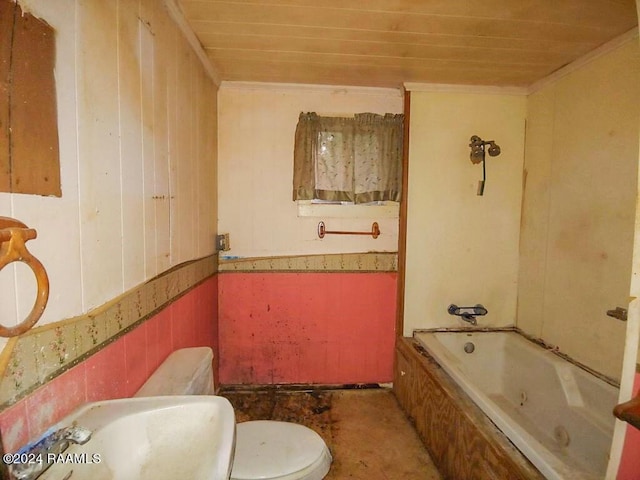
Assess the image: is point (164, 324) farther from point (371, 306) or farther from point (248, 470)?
point (371, 306)

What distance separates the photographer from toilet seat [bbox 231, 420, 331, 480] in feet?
3.76

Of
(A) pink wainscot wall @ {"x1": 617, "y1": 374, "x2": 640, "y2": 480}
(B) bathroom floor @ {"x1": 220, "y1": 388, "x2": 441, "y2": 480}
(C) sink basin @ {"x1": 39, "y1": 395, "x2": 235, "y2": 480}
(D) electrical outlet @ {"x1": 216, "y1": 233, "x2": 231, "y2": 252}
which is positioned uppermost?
(D) electrical outlet @ {"x1": 216, "y1": 233, "x2": 231, "y2": 252}

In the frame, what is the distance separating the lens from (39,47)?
71 cm

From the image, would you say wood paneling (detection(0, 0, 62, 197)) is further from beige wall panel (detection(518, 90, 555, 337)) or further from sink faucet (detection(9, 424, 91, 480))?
beige wall panel (detection(518, 90, 555, 337))

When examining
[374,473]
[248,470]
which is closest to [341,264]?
[374,473]

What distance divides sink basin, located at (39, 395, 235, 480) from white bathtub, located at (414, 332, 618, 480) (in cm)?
109

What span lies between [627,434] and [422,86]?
210cm

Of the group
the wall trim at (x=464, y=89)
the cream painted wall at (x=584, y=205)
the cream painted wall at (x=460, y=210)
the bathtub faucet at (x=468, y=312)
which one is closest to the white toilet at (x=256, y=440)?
the cream painted wall at (x=460, y=210)

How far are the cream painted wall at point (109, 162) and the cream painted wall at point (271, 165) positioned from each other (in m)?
0.70

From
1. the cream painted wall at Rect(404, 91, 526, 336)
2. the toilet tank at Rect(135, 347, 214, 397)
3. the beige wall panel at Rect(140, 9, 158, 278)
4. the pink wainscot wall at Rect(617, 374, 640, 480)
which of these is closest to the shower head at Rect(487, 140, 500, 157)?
the cream painted wall at Rect(404, 91, 526, 336)

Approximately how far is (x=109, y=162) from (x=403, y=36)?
4.77ft

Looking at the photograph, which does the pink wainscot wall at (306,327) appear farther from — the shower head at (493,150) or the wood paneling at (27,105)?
the wood paneling at (27,105)

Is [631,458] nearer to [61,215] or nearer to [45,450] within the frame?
[45,450]

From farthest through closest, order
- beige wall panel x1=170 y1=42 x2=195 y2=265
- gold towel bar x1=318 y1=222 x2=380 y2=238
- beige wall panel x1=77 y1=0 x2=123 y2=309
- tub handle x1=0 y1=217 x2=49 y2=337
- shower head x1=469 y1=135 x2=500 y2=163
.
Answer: gold towel bar x1=318 y1=222 x2=380 y2=238
shower head x1=469 y1=135 x2=500 y2=163
beige wall panel x1=170 y1=42 x2=195 y2=265
beige wall panel x1=77 y1=0 x2=123 y2=309
tub handle x1=0 y1=217 x2=49 y2=337
